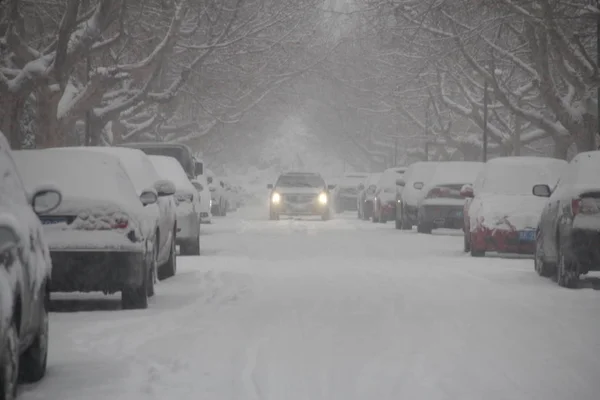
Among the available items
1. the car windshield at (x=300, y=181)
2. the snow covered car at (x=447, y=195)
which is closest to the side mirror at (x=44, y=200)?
the snow covered car at (x=447, y=195)

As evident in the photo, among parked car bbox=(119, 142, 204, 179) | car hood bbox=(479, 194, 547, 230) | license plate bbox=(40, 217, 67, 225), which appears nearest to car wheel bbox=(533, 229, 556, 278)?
car hood bbox=(479, 194, 547, 230)

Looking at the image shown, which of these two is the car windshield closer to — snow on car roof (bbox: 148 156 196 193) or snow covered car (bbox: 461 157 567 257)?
snow on car roof (bbox: 148 156 196 193)

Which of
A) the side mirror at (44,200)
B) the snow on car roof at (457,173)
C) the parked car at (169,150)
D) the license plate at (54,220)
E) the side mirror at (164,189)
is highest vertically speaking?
the parked car at (169,150)

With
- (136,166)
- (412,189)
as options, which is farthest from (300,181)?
(136,166)

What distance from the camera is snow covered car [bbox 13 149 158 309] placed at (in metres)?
13.0

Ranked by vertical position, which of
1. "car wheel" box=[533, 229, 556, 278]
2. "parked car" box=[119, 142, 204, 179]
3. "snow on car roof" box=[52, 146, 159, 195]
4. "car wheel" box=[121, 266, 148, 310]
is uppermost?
"parked car" box=[119, 142, 204, 179]

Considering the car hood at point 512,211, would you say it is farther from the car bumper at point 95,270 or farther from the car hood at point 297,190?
the car hood at point 297,190

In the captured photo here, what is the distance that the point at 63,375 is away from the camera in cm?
908

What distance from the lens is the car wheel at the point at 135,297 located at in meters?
13.5

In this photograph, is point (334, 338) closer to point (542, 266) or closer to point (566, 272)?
point (566, 272)

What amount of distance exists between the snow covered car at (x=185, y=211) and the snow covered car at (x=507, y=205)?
4.50 m

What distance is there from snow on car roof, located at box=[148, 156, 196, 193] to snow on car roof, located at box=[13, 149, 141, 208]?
A: 8.60m

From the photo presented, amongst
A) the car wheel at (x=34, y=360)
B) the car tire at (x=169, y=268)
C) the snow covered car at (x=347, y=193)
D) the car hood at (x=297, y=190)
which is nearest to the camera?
the car wheel at (x=34, y=360)

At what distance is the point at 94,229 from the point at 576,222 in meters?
5.75
